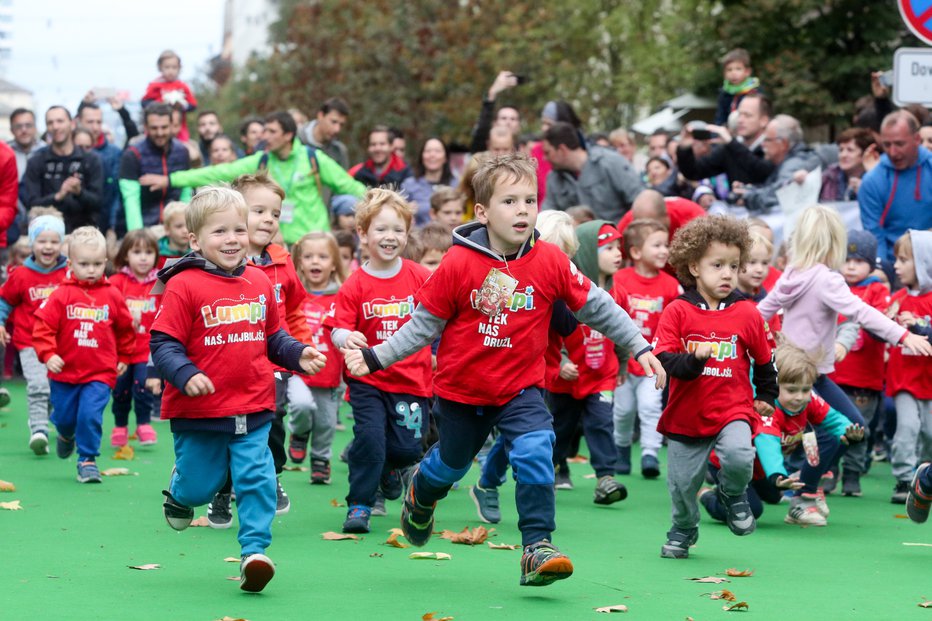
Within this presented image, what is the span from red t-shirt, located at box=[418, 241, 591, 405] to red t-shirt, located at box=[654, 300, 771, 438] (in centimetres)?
116

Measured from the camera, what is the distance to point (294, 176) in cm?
1456

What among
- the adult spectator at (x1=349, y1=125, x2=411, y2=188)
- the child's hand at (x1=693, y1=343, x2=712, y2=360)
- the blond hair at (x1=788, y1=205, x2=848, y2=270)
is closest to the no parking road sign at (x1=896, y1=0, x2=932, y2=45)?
the blond hair at (x1=788, y1=205, x2=848, y2=270)

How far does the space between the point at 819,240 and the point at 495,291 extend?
→ 157 inches

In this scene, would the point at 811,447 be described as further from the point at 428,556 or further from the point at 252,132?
the point at 252,132

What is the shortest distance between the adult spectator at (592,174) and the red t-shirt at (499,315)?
7.01 metres

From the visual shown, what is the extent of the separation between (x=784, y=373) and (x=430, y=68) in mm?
33013

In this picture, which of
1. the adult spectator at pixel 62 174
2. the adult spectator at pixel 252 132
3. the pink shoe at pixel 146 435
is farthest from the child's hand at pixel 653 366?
the adult spectator at pixel 252 132

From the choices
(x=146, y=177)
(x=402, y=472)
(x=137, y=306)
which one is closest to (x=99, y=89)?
(x=146, y=177)

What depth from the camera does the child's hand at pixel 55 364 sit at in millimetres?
10828

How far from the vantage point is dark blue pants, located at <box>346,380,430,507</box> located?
9.08 m

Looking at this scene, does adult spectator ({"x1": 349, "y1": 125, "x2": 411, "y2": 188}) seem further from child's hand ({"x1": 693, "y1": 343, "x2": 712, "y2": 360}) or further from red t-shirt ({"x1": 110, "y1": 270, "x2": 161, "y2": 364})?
child's hand ({"x1": 693, "y1": 343, "x2": 712, "y2": 360})

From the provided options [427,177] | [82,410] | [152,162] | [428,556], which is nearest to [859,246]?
[428,556]

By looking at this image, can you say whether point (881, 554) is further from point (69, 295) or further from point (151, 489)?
point (69, 295)

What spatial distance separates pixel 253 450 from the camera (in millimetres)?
7344
